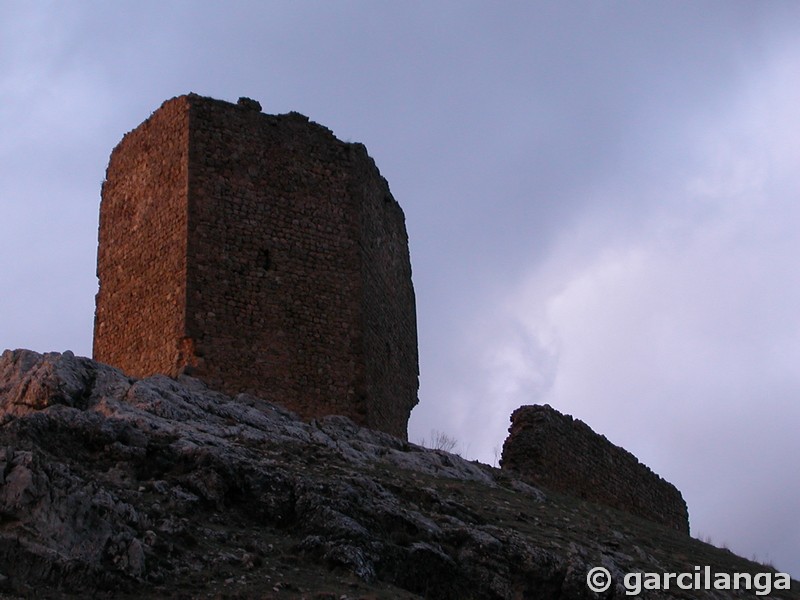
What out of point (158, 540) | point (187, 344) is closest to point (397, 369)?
point (187, 344)

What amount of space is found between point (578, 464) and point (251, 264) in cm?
595

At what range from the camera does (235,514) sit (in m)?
10.2

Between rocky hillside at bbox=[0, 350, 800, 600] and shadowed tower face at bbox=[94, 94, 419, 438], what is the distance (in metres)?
1.90

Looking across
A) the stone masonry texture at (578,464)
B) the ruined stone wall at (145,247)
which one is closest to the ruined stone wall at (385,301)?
the stone masonry texture at (578,464)

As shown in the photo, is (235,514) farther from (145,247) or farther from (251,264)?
(145,247)

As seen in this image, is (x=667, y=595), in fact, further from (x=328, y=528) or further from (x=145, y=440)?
(x=145, y=440)

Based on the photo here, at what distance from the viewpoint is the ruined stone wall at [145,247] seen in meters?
16.9

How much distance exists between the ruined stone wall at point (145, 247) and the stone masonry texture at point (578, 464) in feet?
17.0

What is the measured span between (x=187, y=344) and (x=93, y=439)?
5819 mm

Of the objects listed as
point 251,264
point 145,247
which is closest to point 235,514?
point 251,264

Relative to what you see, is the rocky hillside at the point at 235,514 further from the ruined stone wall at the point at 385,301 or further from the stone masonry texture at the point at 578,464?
the stone masonry texture at the point at 578,464

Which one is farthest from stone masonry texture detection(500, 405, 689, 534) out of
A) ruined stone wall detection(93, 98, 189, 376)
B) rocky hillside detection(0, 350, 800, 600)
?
ruined stone wall detection(93, 98, 189, 376)

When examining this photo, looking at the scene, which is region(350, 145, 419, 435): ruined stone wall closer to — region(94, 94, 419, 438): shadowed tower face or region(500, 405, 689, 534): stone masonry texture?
region(94, 94, 419, 438): shadowed tower face

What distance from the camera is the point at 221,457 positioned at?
10797 mm
